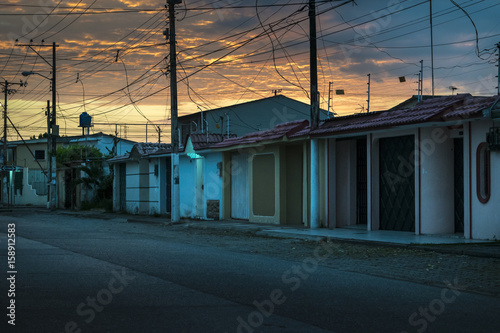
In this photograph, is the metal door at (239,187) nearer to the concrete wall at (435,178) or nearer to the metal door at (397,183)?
the metal door at (397,183)

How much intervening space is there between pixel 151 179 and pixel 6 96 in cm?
2742

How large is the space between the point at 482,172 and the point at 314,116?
6806mm

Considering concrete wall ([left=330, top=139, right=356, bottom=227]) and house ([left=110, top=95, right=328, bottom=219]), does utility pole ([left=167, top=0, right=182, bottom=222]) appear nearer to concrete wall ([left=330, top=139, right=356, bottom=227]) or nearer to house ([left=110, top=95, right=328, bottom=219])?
house ([left=110, top=95, right=328, bottom=219])

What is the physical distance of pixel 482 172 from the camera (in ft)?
53.0

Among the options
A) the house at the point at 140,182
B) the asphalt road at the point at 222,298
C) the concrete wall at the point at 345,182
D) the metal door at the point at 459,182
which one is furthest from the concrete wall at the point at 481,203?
the house at the point at 140,182

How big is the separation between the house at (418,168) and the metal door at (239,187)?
5.56m

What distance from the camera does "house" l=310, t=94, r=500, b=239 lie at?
1602cm

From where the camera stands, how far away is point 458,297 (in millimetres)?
8977

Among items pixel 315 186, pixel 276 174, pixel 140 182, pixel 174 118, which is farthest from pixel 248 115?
pixel 315 186

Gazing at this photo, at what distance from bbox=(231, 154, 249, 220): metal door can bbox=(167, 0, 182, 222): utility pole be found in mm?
2553

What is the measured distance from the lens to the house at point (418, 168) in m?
16.0

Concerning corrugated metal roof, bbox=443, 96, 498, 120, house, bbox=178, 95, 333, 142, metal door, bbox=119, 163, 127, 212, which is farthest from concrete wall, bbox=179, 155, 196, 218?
house, bbox=178, 95, 333, 142

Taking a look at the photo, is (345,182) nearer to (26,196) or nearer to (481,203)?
(481,203)

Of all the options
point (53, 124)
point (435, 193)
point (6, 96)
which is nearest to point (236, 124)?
point (53, 124)
